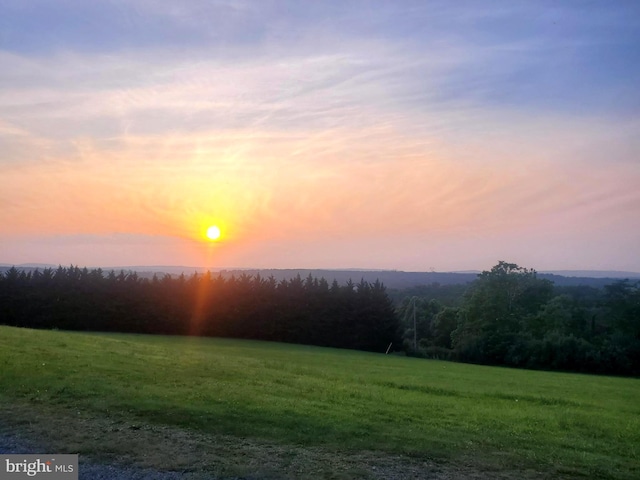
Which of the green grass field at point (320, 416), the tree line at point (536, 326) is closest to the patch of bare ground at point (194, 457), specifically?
the green grass field at point (320, 416)

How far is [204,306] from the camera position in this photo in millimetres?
62719

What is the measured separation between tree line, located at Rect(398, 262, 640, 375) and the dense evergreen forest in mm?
111

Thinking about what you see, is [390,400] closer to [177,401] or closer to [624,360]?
[177,401]

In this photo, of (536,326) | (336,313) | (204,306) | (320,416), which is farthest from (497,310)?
(320,416)

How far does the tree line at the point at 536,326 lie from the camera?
191ft

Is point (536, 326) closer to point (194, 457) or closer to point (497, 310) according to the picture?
point (497, 310)

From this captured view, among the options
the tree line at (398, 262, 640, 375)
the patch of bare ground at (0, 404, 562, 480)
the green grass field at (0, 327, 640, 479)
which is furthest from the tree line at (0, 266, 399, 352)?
the patch of bare ground at (0, 404, 562, 480)

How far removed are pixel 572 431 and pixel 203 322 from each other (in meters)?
53.7

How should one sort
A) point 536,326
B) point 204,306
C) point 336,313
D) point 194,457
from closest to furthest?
point 194,457, point 204,306, point 536,326, point 336,313

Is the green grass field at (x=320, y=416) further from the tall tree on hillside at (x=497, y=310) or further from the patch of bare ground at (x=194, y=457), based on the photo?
the tall tree on hillside at (x=497, y=310)

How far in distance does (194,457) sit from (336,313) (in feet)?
190

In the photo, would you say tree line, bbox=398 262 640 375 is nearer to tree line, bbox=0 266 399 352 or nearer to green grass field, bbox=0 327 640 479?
tree line, bbox=0 266 399 352

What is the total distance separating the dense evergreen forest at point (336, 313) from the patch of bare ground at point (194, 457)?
54.1m

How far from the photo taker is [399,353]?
208 ft
